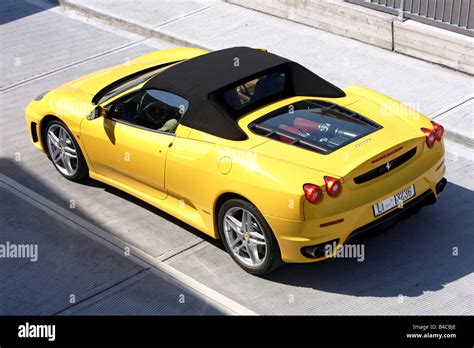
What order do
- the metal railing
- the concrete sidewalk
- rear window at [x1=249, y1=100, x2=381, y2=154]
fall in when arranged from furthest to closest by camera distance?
the metal railing → the concrete sidewalk → rear window at [x1=249, y1=100, x2=381, y2=154]

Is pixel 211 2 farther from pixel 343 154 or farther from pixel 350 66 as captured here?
pixel 343 154

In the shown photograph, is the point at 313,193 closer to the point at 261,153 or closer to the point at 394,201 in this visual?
the point at 261,153

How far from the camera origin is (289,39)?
12648 millimetres

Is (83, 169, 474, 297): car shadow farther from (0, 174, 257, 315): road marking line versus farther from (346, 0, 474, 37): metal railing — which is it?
(346, 0, 474, 37): metal railing

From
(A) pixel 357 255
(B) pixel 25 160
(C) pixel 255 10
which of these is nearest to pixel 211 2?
(C) pixel 255 10

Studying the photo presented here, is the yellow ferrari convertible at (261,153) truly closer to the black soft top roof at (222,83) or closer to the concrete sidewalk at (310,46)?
the black soft top roof at (222,83)

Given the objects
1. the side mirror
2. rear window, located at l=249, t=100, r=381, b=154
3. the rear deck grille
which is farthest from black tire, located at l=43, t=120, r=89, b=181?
the rear deck grille

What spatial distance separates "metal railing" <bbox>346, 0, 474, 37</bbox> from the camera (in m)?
11.2

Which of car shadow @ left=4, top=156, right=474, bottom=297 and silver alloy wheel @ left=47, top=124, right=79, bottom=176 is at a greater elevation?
silver alloy wheel @ left=47, top=124, right=79, bottom=176

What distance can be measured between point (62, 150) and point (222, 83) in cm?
223

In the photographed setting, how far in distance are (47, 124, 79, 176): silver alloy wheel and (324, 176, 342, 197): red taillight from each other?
3.18m

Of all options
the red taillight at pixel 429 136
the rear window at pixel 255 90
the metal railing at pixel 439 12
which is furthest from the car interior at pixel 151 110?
the metal railing at pixel 439 12

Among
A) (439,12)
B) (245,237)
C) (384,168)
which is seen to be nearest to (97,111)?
(245,237)

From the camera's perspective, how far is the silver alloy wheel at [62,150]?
30.5 ft
